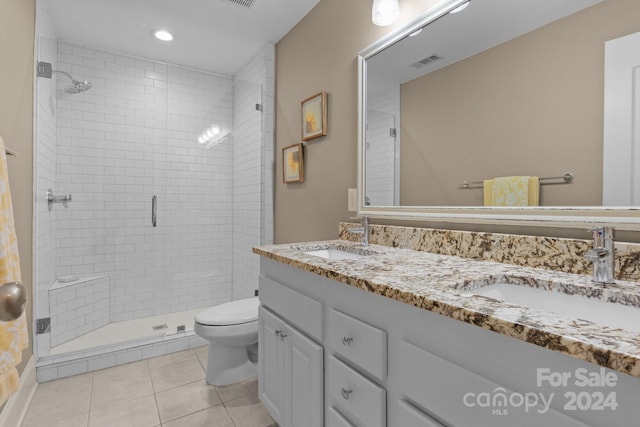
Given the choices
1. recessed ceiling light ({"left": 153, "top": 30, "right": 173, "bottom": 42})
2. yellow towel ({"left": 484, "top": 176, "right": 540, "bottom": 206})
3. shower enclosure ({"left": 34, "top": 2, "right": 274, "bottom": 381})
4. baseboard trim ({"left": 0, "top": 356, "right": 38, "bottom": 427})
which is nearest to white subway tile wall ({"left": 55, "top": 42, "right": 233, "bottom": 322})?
shower enclosure ({"left": 34, "top": 2, "right": 274, "bottom": 381})

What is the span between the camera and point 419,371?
751 millimetres

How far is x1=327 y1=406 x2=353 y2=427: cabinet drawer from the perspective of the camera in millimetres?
1011

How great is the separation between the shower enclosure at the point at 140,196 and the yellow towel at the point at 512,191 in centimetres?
185

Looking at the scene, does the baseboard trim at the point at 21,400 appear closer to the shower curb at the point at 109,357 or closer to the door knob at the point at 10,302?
the shower curb at the point at 109,357

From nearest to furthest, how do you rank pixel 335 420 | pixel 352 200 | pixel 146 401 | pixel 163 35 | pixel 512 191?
pixel 335 420
pixel 512 191
pixel 146 401
pixel 352 200
pixel 163 35

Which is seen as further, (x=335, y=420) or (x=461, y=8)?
(x=461, y=8)

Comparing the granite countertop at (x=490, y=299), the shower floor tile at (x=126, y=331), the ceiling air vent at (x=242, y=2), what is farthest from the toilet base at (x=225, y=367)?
the ceiling air vent at (x=242, y=2)

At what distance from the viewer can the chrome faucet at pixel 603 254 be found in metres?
0.83

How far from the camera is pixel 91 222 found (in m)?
2.70

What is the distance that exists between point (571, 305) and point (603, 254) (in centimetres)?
15

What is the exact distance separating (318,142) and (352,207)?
580 mm

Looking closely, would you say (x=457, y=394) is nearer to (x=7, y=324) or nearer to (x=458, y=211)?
(x=458, y=211)

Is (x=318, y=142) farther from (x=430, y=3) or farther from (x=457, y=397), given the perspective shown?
(x=457, y=397)

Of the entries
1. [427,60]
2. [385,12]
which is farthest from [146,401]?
[385,12]
